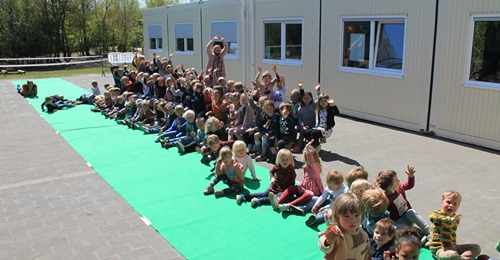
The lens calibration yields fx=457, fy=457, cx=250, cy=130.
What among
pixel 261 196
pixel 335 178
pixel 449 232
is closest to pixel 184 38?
pixel 261 196

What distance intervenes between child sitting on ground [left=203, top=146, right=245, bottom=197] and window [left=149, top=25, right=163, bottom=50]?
56.0 ft

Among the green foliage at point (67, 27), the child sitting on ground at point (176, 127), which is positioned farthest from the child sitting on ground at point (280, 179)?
the green foliage at point (67, 27)

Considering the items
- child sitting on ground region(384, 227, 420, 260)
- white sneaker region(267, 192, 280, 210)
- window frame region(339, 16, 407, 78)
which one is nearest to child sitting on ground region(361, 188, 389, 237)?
child sitting on ground region(384, 227, 420, 260)

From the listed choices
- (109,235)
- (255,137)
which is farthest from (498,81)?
(109,235)

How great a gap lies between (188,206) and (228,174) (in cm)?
84

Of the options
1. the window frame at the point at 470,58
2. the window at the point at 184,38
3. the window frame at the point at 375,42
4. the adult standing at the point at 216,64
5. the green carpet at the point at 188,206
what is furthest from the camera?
the window at the point at 184,38

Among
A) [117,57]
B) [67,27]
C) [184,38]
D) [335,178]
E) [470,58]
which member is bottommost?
[335,178]

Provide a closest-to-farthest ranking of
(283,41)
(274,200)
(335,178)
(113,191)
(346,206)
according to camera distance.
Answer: (346,206) → (335,178) → (274,200) → (113,191) → (283,41)

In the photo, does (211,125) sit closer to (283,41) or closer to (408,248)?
(408,248)

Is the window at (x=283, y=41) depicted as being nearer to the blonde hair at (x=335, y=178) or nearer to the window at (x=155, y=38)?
the blonde hair at (x=335, y=178)

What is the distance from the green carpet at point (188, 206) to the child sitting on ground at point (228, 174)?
5.4 inches

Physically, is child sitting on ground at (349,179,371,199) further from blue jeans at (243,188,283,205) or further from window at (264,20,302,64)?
window at (264,20,302,64)

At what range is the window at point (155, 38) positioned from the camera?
22.8 m

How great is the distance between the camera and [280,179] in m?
6.15
